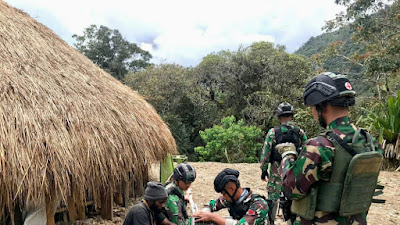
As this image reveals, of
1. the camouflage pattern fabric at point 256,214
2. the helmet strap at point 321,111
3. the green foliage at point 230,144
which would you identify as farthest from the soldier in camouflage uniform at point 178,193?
the green foliage at point 230,144

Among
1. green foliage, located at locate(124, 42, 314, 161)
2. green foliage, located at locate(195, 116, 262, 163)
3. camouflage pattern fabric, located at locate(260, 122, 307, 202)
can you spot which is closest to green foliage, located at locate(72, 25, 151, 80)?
green foliage, located at locate(124, 42, 314, 161)

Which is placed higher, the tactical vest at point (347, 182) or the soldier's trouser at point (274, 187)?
the tactical vest at point (347, 182)

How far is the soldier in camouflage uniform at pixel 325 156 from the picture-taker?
1.76 meters

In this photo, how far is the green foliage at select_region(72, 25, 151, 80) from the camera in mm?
25703

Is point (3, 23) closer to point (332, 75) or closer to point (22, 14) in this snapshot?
point (22, 14)

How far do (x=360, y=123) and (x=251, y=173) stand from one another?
10.7 ft

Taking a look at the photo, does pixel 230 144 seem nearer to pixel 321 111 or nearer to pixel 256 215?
pixel 256 215

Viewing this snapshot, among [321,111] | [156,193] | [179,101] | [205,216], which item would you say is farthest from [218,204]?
[179,101]

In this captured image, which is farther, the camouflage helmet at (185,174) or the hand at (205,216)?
the camouflage helmet at (185,174)

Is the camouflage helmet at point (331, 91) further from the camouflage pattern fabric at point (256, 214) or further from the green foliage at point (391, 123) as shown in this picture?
the green foliage at point (391, 123)

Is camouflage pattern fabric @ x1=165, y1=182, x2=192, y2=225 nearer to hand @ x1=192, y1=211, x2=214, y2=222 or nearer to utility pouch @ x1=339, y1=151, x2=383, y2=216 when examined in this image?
hand @ x1=192, y1=211, x2=214, y2=222

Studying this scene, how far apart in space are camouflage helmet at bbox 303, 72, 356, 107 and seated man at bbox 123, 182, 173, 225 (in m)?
1.63

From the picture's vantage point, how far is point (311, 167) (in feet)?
5.76

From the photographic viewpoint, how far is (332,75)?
1902 millimetres
